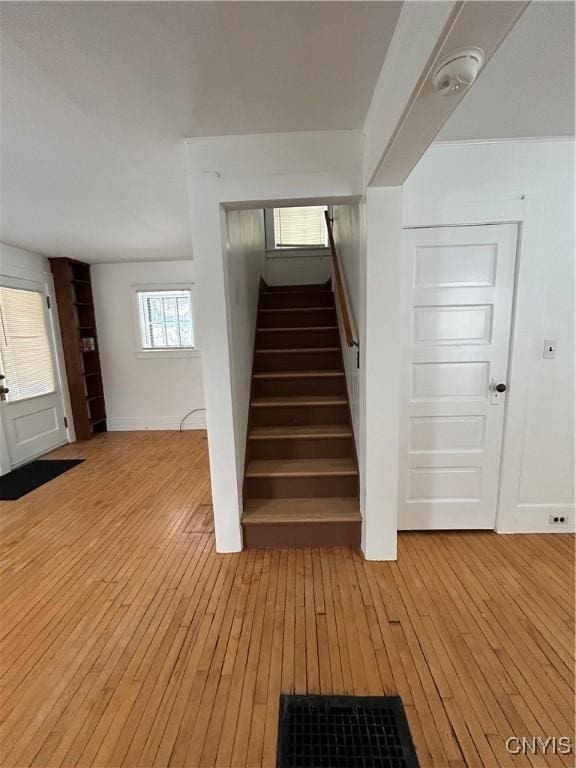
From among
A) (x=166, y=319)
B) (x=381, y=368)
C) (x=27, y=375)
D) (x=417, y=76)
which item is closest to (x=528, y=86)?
Result: (x=417, y=76)

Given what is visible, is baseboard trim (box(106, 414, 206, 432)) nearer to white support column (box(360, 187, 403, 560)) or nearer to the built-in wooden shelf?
the built-in wooden shelf

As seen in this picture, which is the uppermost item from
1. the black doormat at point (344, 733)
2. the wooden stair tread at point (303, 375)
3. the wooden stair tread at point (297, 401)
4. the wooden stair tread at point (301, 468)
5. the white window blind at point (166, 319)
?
the white window blind at point (166, 319)

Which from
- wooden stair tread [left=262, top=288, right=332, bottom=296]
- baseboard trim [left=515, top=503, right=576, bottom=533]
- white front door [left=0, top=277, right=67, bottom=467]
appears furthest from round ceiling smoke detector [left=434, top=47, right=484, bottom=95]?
white front door [left=0, top=277, right=67, bottom=467]

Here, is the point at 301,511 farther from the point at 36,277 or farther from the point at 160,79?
the point at 36,277

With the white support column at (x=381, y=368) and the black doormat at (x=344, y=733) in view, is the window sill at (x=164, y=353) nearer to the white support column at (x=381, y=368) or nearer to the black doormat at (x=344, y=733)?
the white support column at (x=381, y=368)

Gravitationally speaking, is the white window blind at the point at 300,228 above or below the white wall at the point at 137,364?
above

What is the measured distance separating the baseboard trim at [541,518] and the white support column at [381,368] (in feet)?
3.25

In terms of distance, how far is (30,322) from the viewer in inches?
158

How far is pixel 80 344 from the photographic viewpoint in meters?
4.58

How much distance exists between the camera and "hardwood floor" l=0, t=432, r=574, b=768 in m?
1.19

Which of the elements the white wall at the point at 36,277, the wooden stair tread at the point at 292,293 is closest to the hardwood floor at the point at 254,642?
the white wall at the point at 36,277

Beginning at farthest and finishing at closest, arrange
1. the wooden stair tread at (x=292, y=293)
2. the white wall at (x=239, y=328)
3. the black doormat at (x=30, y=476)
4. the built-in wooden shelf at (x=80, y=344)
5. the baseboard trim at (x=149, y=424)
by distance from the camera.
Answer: the baseboard trim at (x=149, y=424)
the built-in wooden shelf at (x=80, y=344)
the wooden stair tread at (x=292, y=293)
the black doormat at (x=30, y=476)
the white wall at (x=239, y=328)

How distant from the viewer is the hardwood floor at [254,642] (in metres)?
1.19

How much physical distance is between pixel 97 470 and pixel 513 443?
13.1 ft
